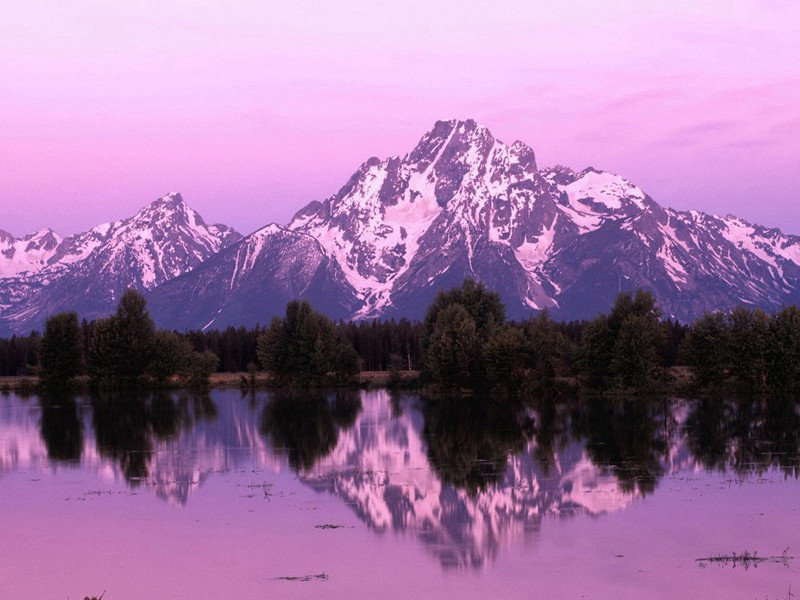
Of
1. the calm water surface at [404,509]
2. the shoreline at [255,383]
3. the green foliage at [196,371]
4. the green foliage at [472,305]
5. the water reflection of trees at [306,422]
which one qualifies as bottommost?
the calm water surface at [404,509]

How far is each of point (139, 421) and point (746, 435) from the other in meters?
52.1

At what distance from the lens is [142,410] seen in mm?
A: 115812

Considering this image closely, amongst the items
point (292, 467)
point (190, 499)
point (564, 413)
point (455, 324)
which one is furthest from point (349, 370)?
point (190, 499)

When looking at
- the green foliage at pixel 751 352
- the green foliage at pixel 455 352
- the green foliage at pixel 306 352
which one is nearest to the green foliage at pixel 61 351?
the green foliage at pixel 306 352

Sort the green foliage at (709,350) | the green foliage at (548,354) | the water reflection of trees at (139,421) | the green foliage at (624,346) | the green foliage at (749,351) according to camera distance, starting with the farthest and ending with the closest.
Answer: the green foliage at (548,354) < the green foliage at (709,350) < the green foliage at (624,346) < the green foliage at (749,351) < the water reflection of trees at (139,421)

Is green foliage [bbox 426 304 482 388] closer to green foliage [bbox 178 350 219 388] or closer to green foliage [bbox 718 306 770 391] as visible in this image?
green foliage [bbox 718 306 770 391]

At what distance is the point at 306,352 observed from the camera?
16362cm

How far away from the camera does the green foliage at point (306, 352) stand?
162 meters

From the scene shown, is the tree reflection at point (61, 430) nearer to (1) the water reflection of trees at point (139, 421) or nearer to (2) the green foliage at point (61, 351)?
(1) the water reflection of trees at point (139, 421)

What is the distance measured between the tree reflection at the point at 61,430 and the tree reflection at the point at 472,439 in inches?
944

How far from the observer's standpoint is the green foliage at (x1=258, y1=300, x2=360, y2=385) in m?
162

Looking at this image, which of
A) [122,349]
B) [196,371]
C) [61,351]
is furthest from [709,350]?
[61,351]

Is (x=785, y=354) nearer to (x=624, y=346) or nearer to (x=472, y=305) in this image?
(x=624, y=346)

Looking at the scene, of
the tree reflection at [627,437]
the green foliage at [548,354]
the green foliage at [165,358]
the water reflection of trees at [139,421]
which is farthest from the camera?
the green foliage at [165,358]
